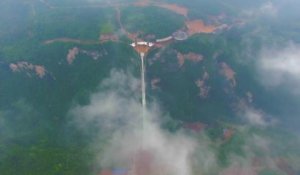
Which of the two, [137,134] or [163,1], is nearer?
[137,134]

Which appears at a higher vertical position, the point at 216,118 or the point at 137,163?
the point at 216,118

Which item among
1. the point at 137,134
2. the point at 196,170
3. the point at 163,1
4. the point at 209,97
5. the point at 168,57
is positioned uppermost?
the point at 163,1

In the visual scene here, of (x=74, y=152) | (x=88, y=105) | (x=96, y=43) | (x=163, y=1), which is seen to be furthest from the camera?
(x=163, y=1)

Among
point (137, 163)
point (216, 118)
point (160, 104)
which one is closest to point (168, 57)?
point (160, 104)

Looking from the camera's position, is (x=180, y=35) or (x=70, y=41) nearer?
(x=70, y=41)

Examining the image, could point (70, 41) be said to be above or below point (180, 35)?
below

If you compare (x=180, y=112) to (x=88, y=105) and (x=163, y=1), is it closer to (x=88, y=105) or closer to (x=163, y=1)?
(x=88, y=105)

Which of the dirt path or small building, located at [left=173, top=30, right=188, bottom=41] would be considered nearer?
the dirt path

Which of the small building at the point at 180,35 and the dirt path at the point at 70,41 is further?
the small building at the point at 180,35

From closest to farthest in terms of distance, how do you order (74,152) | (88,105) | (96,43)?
(74,152), (88,105), (96,43)

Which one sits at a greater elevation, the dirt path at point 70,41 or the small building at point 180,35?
the small building at point 180,35

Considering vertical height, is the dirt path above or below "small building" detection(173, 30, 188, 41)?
below
